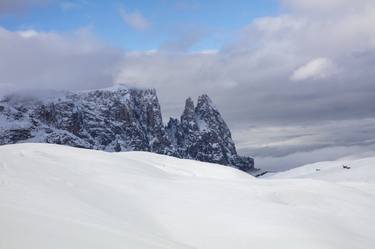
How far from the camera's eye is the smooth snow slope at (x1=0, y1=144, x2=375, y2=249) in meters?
12.5

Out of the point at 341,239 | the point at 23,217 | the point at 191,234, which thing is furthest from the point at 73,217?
the point at 341,239

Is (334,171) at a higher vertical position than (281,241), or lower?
higher

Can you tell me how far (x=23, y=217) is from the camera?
1230 cm

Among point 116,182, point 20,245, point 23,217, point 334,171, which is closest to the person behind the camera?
point 20,245

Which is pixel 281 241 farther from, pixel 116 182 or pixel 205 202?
pixel 116 182

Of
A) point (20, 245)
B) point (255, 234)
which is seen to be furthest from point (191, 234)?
point (20, 245)

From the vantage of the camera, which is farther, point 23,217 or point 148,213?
point 148,213

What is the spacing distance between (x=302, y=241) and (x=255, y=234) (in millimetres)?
1645

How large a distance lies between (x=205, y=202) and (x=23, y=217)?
9440 millimetres

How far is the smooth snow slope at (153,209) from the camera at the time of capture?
12492mm

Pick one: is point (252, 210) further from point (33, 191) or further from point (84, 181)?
point (33, 191)

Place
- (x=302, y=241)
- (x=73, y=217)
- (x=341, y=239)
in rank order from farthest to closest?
1. (x=341, y=239)
2. (x=302, y=241)
3. (x=73, y=217)

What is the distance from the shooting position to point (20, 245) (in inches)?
394

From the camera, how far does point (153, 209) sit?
18.5m
